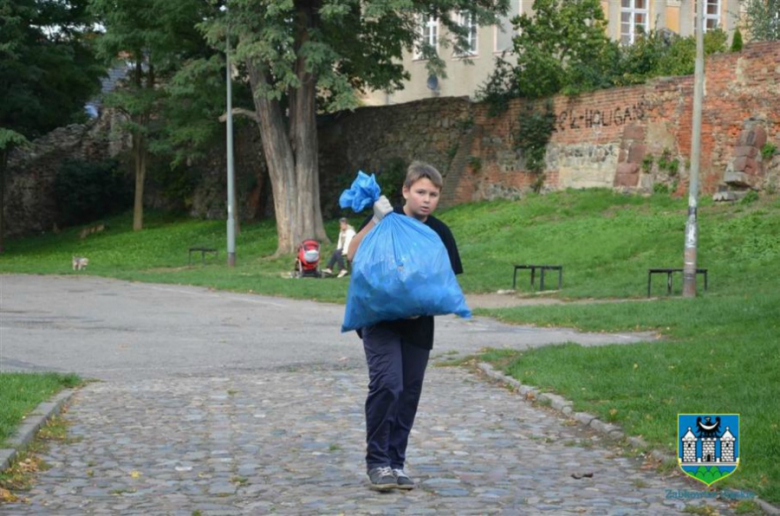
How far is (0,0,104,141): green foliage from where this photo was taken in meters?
42.9

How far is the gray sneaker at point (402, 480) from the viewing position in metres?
7.56

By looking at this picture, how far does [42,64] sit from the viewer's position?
44906mm

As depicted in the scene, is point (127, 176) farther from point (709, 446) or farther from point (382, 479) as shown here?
point (709, 446)

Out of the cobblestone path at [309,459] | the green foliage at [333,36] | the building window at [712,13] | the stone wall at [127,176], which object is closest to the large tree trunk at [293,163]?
the green foliage at [333,36]

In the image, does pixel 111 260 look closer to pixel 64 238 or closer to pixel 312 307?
pixel 64 238

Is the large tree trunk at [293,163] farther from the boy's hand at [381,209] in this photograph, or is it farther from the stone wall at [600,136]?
the boy's hand at [381,209]

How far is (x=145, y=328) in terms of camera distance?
18.3 meters

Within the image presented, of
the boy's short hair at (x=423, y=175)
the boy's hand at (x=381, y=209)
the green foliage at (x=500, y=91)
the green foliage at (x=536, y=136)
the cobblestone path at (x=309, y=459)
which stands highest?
the green foliage at (x=500, y=91)

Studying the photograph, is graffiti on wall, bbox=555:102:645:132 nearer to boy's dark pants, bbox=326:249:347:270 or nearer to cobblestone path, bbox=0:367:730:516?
boy's dark pants, bbox=326:249:347:270

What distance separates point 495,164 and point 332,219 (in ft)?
24.0

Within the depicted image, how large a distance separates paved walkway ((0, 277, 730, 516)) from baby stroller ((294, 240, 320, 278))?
16.2 m

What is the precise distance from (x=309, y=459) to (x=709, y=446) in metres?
2.53

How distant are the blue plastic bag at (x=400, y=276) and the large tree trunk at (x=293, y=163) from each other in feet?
94.2

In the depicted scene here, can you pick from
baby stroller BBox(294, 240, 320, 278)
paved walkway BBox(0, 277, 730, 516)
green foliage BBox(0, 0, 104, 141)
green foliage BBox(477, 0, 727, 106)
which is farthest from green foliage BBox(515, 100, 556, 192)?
paved walkway BBox(0, 277, 730, 516)
